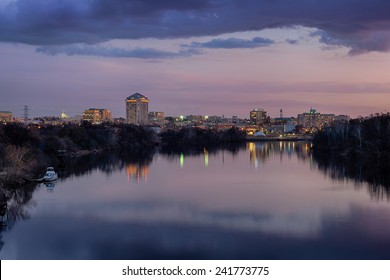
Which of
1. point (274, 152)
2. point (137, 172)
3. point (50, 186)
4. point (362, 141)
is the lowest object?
point (274, 152)

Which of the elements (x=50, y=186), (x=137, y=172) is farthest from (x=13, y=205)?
(x=137, y=172)

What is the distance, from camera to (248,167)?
23016mm

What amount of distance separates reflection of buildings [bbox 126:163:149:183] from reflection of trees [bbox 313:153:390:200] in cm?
672

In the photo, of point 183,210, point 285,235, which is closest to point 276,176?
point 183,210

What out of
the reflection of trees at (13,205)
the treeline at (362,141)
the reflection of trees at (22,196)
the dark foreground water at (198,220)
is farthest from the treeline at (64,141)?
the treeline at (362,141)

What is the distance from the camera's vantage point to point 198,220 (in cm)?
1043

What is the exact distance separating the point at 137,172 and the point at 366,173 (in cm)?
859

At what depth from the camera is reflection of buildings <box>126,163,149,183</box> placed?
18.4 meters

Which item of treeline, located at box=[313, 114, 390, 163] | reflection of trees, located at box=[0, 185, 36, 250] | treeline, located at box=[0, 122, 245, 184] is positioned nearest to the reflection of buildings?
treeline, located at box=[0, 122, 245, 184]

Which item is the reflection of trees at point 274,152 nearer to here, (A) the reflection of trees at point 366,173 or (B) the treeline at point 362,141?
(B) the treeline at point 362,141

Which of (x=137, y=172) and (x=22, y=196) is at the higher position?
(x=22, y=196)

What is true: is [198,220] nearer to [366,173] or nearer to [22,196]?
[22,196]

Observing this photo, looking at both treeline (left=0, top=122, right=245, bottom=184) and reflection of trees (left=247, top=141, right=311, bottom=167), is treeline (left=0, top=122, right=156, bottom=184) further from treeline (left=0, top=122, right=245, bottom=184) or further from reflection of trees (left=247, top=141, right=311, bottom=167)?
reflection of trees (left=247, top=141, right=311, bottom=167)

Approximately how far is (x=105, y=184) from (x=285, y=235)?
8683mm
